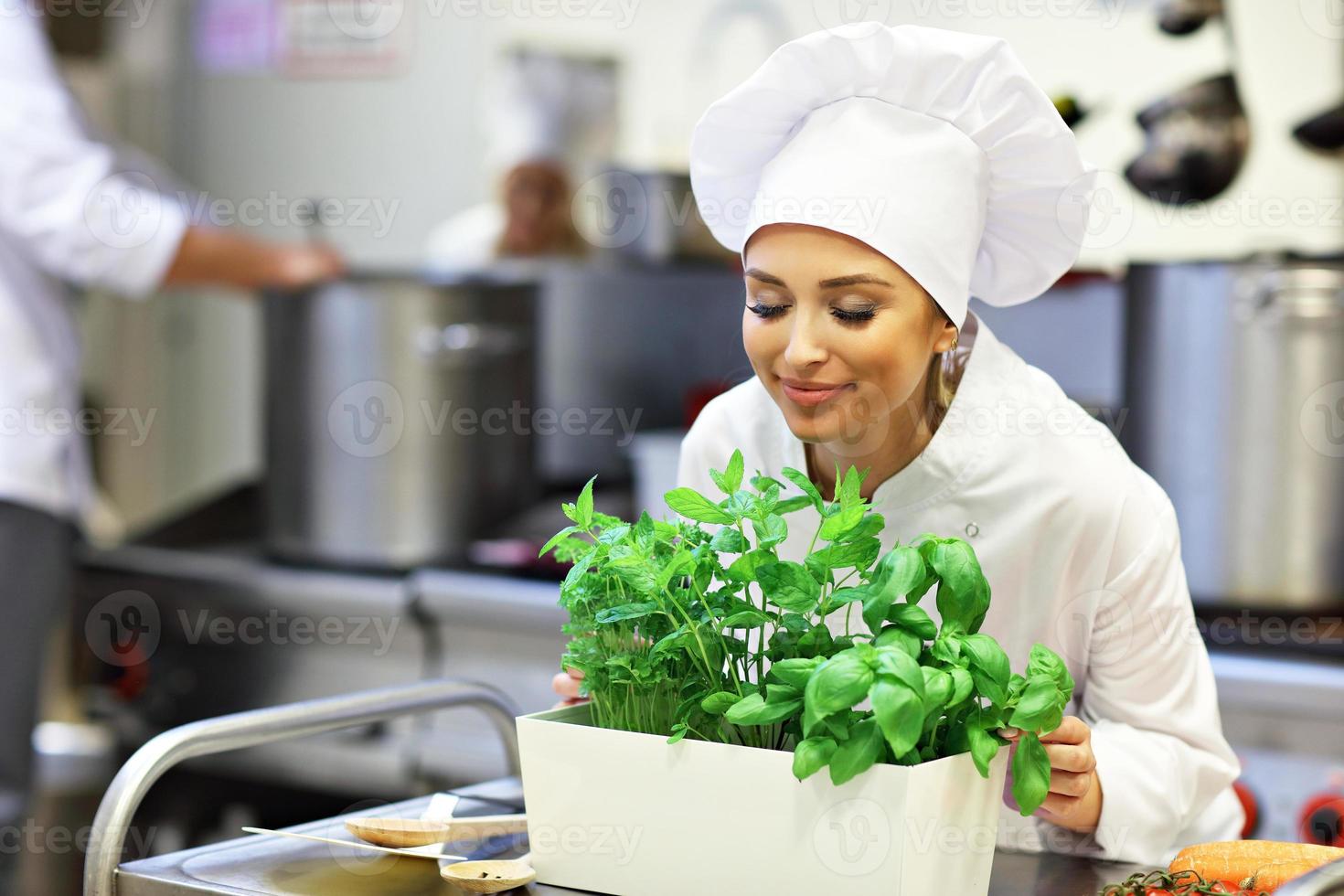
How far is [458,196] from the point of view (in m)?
2.88

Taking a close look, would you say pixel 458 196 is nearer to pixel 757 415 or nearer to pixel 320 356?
pixel 320 356

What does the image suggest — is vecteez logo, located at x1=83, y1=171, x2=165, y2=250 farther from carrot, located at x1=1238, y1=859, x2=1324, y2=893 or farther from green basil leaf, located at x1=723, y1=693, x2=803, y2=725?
carrot, located at x1=1238, y1=859, x2=1324, y2=893

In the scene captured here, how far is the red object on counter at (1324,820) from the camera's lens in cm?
→ 165

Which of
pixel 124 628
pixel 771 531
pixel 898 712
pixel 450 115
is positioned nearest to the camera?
pixel 898 712

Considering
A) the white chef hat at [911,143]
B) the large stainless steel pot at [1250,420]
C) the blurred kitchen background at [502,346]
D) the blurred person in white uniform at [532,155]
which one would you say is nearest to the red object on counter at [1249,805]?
the blurred kitchen background at [502,346]

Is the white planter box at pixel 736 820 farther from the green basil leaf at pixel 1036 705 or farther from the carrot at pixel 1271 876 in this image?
the carrot at pixel 1271 876

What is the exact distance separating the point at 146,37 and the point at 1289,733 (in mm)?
2407

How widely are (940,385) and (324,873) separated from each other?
549 millimetres

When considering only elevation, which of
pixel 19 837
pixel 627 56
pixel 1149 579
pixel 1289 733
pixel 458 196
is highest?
pixel 627 56

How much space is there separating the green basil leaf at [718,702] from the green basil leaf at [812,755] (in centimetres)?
7

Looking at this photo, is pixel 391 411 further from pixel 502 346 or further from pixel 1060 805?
pixel 1060 805

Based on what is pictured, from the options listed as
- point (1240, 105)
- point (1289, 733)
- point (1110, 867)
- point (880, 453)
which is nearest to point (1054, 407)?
point (880, 453)

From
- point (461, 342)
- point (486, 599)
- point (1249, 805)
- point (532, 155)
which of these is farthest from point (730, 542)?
point (532, 155)

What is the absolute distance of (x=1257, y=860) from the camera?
3.09 ft
